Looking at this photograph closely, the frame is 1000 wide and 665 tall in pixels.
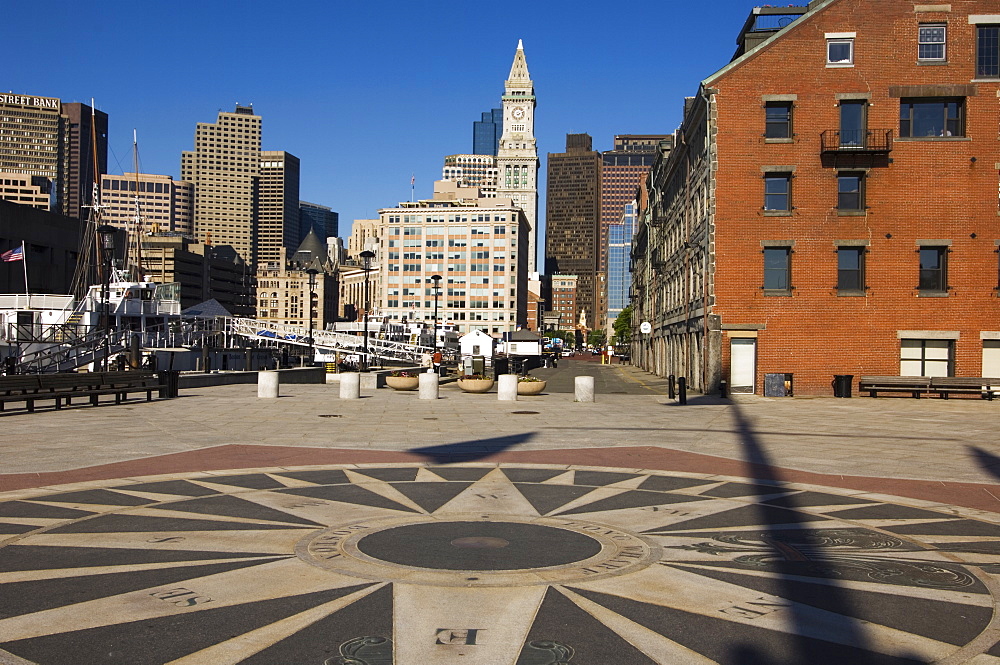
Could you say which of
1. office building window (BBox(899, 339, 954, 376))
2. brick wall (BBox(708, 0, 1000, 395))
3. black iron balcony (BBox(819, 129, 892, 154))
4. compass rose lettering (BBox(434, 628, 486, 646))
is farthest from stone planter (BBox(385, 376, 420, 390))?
Answer: compass rose lettering (BBox(434, 628, 486, 646))

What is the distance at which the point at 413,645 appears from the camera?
6.39 meters

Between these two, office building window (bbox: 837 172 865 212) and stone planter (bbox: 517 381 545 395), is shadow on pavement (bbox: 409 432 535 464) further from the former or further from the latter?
office building window (bbox: 837 172 865 212)

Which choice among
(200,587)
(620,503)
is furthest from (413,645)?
(620,503)

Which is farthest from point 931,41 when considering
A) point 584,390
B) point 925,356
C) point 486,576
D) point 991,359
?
point 486,576

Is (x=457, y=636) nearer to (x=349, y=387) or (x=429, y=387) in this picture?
(x=349, y=387)

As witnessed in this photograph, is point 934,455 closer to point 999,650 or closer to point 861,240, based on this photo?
point 999,650

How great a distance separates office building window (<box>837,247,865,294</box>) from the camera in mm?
38688

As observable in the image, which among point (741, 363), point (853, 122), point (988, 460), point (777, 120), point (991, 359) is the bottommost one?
point (988, 460)

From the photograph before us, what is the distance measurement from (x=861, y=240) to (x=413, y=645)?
36450 millimetres

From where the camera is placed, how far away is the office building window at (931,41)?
38.4 meters

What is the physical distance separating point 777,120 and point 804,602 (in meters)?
35.3

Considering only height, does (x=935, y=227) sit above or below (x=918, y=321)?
above

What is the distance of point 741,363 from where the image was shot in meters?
39.1

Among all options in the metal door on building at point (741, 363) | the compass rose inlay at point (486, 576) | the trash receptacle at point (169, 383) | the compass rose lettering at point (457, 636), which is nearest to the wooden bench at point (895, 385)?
the metal door on building at point (741, 363)
